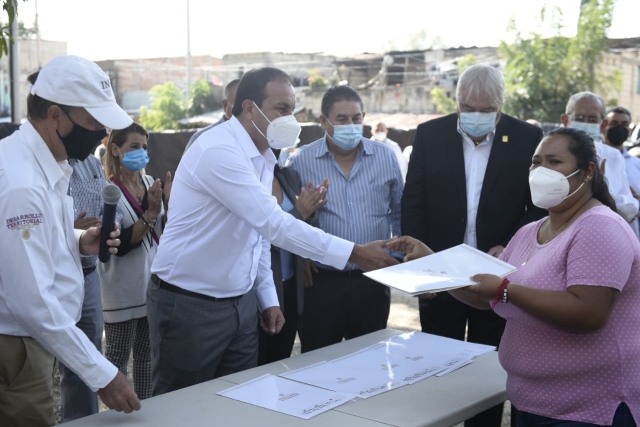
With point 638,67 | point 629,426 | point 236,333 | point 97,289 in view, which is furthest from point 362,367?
point 638,67

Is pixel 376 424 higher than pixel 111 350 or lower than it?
higher

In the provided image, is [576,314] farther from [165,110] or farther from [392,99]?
[165,110]

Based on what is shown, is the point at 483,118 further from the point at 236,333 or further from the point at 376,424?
the point at 376,424

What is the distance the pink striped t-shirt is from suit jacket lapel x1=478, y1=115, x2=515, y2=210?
1353mm

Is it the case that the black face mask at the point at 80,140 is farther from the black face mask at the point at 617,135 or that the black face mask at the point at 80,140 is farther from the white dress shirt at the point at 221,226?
the black face mask at the point at 617,135

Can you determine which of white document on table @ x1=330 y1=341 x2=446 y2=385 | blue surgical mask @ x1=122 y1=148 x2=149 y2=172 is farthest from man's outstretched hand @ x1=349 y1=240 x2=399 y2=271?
blue surgical mask @ x1=122 y1=148 x2=149 y2=172

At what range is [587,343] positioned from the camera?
248 cm

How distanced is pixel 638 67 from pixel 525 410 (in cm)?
2888

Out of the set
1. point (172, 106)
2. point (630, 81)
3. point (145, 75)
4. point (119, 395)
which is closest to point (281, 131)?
point (119, 395)

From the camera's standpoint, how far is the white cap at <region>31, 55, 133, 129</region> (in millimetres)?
2322

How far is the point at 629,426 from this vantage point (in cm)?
246

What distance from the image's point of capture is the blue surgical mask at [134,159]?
14.6 feet

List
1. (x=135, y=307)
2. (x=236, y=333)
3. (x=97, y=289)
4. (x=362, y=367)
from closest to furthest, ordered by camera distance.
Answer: (x=362, y=367)
(x=236, y=333)
(x=97, y=289)
(x=135, y=307)

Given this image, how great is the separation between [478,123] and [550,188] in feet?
4.62
